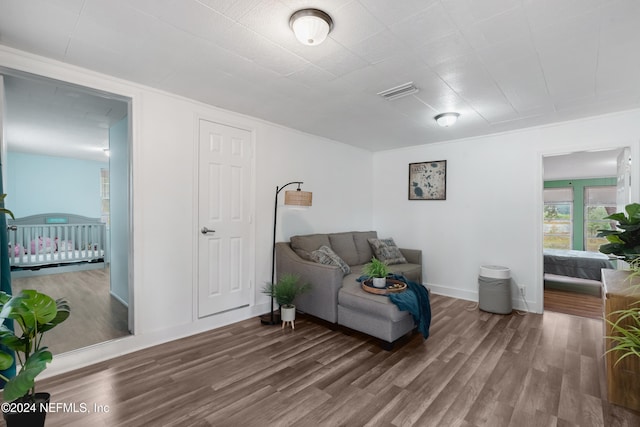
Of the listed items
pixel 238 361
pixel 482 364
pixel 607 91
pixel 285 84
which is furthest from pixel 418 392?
pixel 607 91

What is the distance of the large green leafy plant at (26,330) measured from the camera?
49.8 inches

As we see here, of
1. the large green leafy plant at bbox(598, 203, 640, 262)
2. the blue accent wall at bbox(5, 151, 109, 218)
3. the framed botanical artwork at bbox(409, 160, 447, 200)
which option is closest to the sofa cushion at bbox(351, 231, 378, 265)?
the framed botanical artwork at bbox(409, 160, 447, 200)

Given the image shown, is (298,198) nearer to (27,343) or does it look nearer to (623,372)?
(27,343)

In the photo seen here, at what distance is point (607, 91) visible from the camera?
9.04 feet

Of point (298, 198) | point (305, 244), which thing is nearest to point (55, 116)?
point (298, 198)

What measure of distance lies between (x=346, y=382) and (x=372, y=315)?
759mm

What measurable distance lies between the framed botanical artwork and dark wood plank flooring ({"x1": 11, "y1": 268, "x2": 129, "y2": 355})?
177 inches

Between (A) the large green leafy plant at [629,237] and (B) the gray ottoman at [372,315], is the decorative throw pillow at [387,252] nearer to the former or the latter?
(B) the gray ottoman at [372,315]

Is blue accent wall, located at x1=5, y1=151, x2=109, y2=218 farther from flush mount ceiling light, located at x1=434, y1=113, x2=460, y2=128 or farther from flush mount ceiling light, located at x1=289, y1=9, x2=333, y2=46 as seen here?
flush mount ceiling light, located at x1=434, y1=113, x2=460, y2=128

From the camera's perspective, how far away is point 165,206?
115 inches

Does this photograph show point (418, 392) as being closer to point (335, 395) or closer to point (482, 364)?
point (335, 395)

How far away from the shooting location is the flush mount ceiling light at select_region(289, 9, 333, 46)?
5.56ft

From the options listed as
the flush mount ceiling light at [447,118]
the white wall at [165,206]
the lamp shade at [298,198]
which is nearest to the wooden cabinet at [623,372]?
the flush mount ceiling light at [447,118]

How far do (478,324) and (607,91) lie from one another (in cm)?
273
